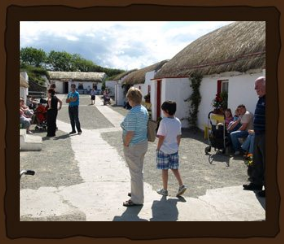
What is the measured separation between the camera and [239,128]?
8492 millimetres

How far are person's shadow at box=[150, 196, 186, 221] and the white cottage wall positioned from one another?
30.5 feet

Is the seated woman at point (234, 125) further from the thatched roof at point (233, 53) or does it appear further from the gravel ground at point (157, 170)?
the thatched roof at point (233, 53)

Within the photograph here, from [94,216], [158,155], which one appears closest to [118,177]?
[158,155]

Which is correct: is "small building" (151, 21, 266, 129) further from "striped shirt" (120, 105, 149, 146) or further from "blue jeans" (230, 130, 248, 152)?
"striped shirt" (120, 105, 149, 146)

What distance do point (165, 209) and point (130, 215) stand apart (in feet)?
1.71

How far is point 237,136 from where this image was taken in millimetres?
8367

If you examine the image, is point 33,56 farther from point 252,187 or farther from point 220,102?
point 252,187

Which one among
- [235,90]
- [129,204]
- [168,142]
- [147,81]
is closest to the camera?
[129,204]

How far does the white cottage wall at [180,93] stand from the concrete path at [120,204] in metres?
8.25

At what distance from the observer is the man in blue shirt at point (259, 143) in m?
5.08

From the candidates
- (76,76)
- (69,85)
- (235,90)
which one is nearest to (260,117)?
(235,90)

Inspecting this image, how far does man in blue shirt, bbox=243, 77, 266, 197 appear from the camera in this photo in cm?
508

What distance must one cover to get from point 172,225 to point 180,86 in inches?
456
